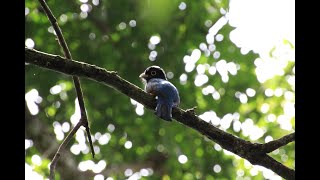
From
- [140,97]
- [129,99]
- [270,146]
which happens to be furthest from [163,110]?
[129,99]

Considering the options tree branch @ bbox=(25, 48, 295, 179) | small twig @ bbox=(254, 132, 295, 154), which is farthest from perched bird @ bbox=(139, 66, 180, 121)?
small twig @ bbox=(254, 132, 295, 154)

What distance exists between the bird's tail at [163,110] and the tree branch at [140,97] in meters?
0.33

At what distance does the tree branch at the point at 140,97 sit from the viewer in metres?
3.04

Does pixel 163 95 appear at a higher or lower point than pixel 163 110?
higher

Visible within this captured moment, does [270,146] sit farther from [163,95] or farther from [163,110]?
[163,95]

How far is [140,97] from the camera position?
3.33 metres

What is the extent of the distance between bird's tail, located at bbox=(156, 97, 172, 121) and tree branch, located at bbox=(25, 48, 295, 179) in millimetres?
334

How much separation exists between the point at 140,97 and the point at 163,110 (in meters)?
0.47

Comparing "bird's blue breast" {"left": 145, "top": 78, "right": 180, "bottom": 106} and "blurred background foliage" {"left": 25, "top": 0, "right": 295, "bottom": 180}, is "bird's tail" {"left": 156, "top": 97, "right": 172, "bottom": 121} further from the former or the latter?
"blurred background foliage" {"left": 25, "top": 0, "right": 295, "bottom": 180}

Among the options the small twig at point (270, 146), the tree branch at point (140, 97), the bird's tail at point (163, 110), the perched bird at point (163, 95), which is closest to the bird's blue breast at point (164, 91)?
the perched bird at point (163, 95)

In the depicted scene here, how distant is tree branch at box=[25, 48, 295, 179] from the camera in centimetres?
304

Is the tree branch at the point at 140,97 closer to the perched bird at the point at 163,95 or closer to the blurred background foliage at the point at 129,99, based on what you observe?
the perched bird at the point at 163,95
